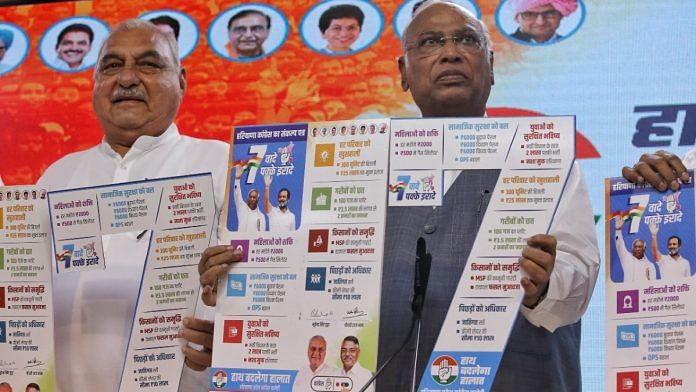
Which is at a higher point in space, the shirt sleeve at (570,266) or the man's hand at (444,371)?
the shirt sleeve at (570,266)

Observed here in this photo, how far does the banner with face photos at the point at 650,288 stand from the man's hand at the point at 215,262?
0.87m

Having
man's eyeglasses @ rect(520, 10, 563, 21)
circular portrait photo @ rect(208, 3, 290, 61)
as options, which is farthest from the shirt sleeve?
circular portrait photo @ rect(208, 3, 290, 61)

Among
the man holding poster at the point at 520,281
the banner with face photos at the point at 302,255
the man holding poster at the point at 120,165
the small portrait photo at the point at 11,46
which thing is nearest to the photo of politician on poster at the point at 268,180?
the banner with face photos at the point at 302,255

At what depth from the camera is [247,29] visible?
4312 millimetres

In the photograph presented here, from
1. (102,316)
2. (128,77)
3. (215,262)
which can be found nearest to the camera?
(215,262)

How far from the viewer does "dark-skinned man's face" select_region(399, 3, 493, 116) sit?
313 cm

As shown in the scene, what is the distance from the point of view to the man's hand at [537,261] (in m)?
2.52

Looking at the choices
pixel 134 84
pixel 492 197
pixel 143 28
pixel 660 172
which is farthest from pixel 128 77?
pixel 660 172

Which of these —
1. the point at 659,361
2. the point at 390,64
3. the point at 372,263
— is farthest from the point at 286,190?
the point at 390,64

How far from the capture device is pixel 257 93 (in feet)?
13.9

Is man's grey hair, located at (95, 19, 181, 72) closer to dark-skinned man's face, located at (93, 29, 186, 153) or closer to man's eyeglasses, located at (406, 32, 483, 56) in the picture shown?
dark-skinned man's face, located at (93, 29, 186, 153)

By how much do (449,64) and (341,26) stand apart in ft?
3.84

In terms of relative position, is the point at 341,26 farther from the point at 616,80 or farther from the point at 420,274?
the point at 420,274

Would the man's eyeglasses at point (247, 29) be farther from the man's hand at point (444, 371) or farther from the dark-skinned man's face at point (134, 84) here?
the man's hand at point (444, 371)
